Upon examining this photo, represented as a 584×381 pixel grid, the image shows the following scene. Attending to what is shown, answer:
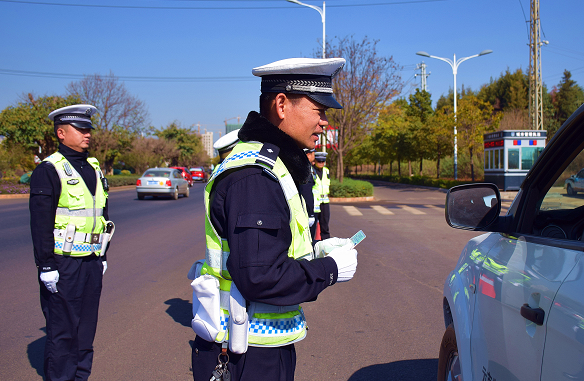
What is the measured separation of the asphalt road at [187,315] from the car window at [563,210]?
1.97m

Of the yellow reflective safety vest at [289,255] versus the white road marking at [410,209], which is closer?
the yellow reflective safety vest at [289,255]

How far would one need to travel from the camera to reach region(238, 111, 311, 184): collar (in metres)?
1.81

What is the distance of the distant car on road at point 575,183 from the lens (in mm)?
1906

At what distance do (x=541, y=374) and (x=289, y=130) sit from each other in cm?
121

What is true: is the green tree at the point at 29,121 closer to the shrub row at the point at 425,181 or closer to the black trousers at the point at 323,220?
the shrub row at the point at 425,181

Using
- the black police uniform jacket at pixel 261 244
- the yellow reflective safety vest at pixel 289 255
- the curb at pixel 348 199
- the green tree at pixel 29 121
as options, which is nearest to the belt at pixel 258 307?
the yellow reflective safety vest at pixel 289 255

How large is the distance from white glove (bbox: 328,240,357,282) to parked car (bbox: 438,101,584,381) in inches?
23.5

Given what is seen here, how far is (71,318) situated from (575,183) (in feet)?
10.5

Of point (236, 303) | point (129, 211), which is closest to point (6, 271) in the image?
point (236, 303)

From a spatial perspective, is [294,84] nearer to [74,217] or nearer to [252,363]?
[252,363]

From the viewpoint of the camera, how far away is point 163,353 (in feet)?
13.2

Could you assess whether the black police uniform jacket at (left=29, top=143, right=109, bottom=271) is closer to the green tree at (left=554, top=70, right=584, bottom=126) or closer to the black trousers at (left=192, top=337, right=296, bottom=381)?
the black trousers at (left=192, top=337, right=296, bottom=381)

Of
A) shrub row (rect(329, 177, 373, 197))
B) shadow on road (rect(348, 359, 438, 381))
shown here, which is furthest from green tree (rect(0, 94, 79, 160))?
shadow on road (rect(348, 359, 438, 381))

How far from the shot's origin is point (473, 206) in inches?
83.7
